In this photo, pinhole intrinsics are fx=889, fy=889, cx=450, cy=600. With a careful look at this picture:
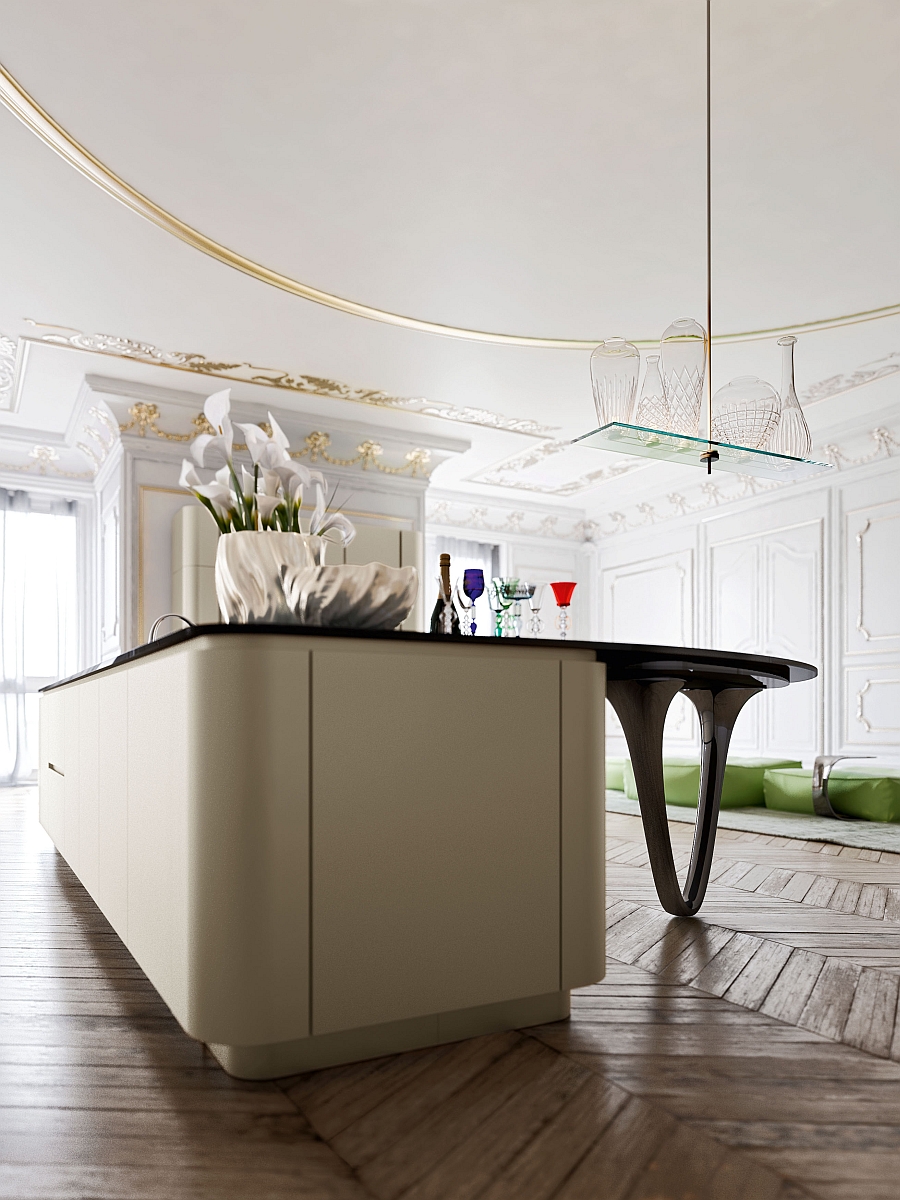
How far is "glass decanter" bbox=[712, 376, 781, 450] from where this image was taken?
3479 millimetres

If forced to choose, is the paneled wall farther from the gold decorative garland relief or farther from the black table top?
the black table top

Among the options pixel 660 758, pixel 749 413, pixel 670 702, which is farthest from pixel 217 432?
pixel 749 413

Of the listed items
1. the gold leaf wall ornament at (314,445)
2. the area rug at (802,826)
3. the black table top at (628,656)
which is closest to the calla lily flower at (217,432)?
the black table top at (628,656)

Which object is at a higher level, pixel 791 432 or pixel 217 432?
pixel 791 432

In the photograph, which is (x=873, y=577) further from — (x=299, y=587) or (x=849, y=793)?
(x=299, y=587)

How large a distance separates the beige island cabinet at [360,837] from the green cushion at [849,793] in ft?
12.1

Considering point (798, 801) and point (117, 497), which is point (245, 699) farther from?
point (117, 497)

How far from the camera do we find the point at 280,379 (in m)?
5.79

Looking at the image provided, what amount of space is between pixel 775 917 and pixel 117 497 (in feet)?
16.5

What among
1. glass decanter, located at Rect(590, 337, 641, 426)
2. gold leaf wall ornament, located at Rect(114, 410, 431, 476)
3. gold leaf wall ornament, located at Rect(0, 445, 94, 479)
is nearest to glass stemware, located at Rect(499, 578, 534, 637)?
glass decanter, located at Rect(590, 337, 641, 426)

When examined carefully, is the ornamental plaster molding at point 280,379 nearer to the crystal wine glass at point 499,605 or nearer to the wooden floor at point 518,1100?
the crystal wine glass at point 499,605

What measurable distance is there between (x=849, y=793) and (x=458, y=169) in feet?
12.3

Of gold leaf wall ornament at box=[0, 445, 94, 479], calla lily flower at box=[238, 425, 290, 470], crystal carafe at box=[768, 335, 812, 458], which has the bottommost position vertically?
calla lily flower at box=[238, 425, 290, 470]

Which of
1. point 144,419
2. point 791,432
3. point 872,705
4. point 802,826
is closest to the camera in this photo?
point 791,432
